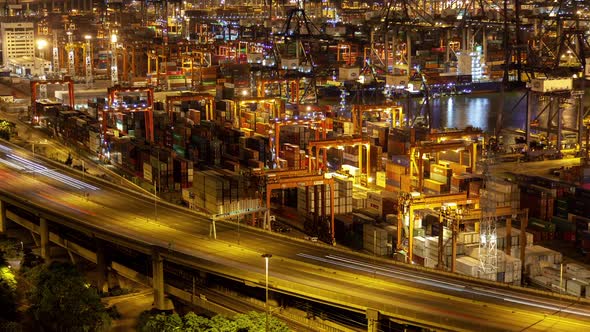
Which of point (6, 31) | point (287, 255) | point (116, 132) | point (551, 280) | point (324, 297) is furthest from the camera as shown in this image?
point (6, 31)

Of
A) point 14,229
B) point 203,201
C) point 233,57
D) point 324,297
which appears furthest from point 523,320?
point 233,57

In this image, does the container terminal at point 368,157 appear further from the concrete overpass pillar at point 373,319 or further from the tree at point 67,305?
the tree at point 67,305

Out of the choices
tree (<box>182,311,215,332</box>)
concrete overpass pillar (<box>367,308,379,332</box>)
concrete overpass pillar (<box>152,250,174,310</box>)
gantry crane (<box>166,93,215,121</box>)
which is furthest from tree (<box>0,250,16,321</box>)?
gantry crane (<box>166,93,215,121</box>)

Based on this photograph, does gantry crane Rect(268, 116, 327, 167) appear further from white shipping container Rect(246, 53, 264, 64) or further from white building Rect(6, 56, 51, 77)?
white building Rect(6, 56, 51, 77)

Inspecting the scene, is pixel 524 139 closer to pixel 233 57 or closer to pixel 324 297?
pixel 324 297

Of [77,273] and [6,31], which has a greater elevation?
[6,31]

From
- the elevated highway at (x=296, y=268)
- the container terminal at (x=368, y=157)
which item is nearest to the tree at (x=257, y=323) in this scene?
the elevated highway at (x=296, y=268)

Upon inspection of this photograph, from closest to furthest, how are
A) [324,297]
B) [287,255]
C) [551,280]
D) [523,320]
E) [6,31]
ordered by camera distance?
[523,320] → [324,297] → [287,255] → [551,280] → [6,31]
